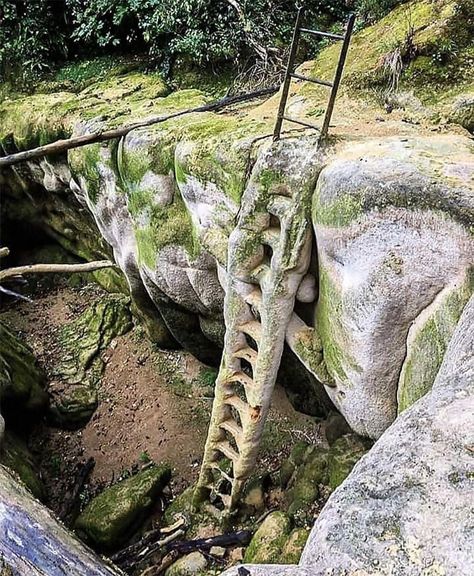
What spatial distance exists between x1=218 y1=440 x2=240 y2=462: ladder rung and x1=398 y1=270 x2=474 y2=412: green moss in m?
3.13

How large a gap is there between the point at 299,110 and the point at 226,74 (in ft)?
16.1

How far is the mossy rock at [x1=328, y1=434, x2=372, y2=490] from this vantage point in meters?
7.73

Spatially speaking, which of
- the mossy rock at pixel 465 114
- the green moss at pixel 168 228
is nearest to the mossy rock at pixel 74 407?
the green moss at pixel 168 228

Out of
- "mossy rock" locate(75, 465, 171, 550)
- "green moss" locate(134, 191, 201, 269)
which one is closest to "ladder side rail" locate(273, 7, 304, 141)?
"green moss" locate(134, 191, 201, 269)

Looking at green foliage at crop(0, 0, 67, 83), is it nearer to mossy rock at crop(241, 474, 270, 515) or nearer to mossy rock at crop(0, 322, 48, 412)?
mossy rock at crop(0, 322, 48, 412)

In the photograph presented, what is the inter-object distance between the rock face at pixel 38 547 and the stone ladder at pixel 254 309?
233 centimetres

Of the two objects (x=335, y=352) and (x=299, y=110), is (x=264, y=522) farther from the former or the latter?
(x=299, y=110)

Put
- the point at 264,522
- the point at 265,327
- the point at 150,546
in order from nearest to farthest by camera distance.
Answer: the point at 265,327, the point at 264,522, the point at 150,546

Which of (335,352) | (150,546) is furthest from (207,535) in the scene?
(335,352)

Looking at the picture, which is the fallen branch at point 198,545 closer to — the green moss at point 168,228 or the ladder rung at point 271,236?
the green moss at point 168,228

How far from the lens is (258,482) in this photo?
889 centimetres

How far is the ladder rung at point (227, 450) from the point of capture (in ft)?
27.4

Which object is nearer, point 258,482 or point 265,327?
point 265,327

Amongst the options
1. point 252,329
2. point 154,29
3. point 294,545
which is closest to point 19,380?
point 252,329
